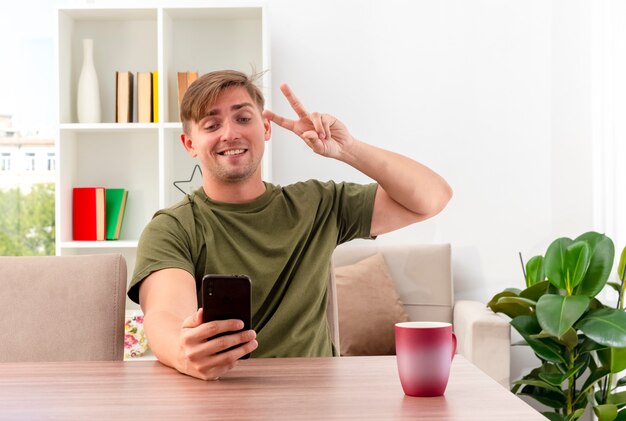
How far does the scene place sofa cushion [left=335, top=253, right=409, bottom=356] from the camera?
3.38m

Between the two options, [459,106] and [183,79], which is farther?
[459,106]

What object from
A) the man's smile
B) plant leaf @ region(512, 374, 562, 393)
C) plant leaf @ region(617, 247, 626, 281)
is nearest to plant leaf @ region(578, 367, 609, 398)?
plant leaf @ region(512, 374, 562, 393)

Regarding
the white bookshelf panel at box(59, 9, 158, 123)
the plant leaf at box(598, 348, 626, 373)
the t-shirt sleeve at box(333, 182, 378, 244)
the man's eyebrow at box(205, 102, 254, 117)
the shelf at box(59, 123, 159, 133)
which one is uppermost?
the white bookshelf panel at box(59, 9, 158, 123)

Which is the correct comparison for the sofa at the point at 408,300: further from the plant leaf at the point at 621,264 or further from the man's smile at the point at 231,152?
the man's smile at the point at 231,152

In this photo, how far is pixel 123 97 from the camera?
3730mm

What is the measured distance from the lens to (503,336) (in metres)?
2.99

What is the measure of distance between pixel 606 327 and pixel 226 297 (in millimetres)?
1996

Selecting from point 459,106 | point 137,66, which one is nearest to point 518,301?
point 459,106

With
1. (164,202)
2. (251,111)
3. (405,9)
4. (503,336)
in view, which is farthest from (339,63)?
(251,111)

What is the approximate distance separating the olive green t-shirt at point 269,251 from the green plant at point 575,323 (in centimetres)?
123

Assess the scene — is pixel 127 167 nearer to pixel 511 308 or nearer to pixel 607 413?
pixel 511 308

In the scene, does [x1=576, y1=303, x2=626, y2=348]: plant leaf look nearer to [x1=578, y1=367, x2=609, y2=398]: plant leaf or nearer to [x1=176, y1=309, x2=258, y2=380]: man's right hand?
[x1=578, y1=367, x2=609, y2=398]: plant leaf

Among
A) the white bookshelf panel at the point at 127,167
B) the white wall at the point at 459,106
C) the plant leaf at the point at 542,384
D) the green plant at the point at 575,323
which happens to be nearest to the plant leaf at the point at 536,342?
the green plant at the point at 575,323

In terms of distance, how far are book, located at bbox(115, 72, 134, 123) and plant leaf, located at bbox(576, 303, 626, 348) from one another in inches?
85.3
